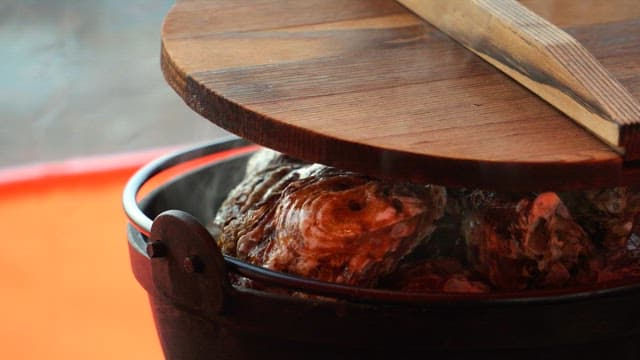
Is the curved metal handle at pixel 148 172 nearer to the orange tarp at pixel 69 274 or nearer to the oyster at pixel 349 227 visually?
the oyster at pixel 349 227

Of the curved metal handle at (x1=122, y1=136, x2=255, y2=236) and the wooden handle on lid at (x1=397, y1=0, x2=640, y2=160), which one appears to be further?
the curved metal handle at (x1=122, y1=136, x2=255, y2=236)

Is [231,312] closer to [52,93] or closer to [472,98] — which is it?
[472,98]

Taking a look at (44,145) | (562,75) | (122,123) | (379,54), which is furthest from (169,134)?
(562,75)

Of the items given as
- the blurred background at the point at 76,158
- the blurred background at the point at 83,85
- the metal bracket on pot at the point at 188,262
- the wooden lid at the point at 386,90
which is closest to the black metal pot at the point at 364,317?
the metal bracket on pot at the point at 188,262

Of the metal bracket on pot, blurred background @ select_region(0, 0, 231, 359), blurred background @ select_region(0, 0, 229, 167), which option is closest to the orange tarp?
blurred background @ select_region(0, 0, 231, 359)

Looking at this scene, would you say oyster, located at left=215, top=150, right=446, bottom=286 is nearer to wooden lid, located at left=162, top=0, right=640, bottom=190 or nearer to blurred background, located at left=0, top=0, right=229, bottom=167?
wooden lid, located at left=162, top=0, right=640, bottom=190

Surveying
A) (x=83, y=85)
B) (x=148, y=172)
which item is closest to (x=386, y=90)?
(x=148, y=172)

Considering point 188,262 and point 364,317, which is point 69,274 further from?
point 364,317
